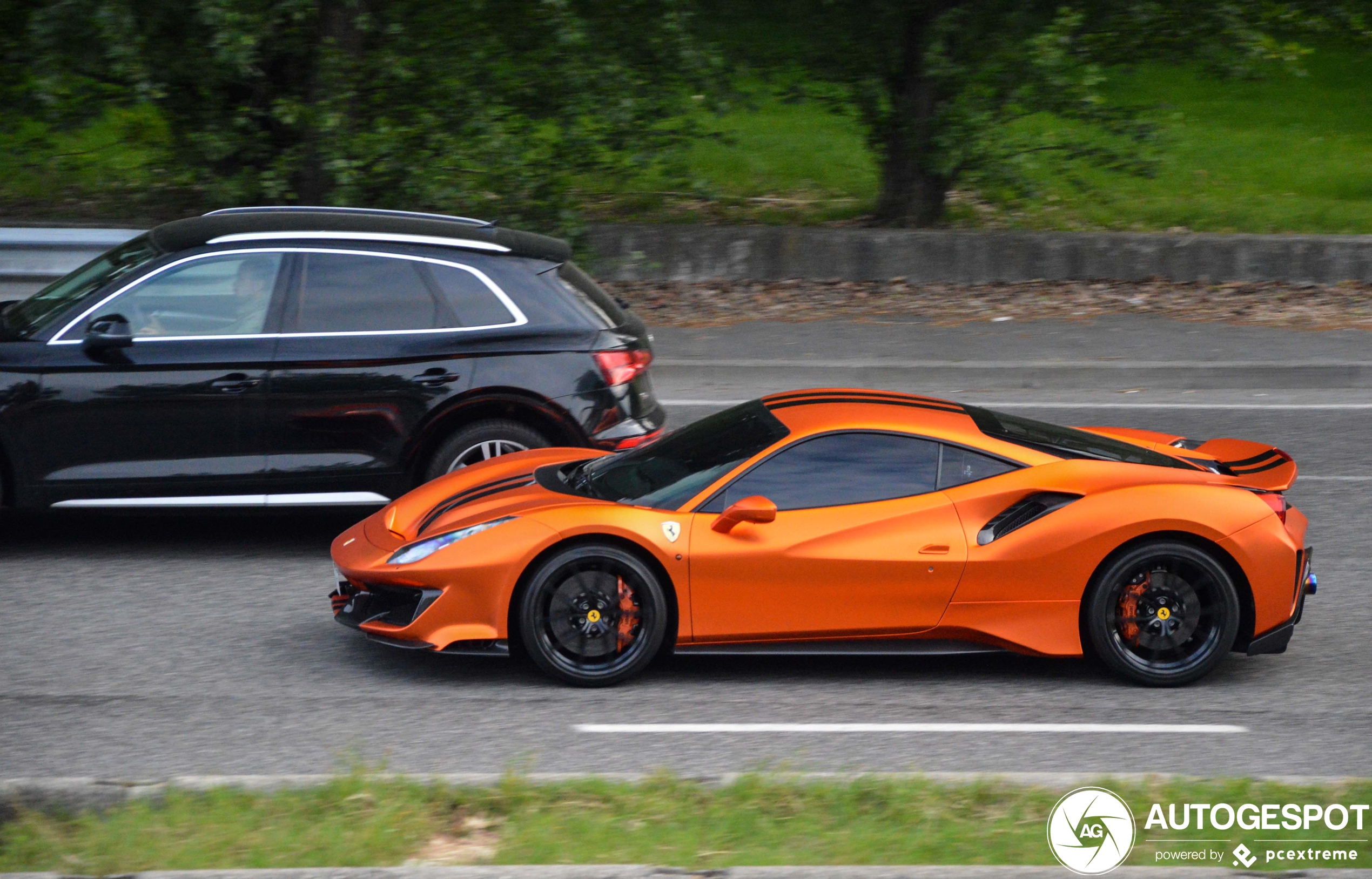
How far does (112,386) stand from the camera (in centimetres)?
720

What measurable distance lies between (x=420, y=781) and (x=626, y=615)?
1451mm

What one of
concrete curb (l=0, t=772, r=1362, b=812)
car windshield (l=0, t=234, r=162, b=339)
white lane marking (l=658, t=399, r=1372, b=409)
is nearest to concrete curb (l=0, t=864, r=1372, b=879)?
concrete curb (l=0, t=772, r=1362, b=812)

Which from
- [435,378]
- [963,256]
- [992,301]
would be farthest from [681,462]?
[963,256]

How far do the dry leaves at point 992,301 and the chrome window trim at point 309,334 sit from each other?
19.5 feet

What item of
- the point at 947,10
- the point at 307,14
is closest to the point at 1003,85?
the point at 947,10

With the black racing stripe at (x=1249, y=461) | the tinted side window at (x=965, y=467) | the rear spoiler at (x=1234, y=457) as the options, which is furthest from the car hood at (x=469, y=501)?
the black racing stripe at (x=1249, y=461)

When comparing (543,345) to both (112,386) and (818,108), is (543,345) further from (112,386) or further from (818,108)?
(818,108)

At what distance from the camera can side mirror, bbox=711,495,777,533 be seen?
5.64 metres

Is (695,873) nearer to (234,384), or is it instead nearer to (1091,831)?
(1091,831)

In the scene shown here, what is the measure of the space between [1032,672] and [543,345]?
304 centimetres

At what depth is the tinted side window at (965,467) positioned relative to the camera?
5914 mm

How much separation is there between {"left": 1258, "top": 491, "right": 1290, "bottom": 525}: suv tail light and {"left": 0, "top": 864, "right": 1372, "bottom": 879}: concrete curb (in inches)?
90.2

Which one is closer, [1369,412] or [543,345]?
[543,345]

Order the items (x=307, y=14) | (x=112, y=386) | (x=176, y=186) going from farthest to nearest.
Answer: (x=176, y=186) → (x=307, y=14) → (x=112, y=386)
